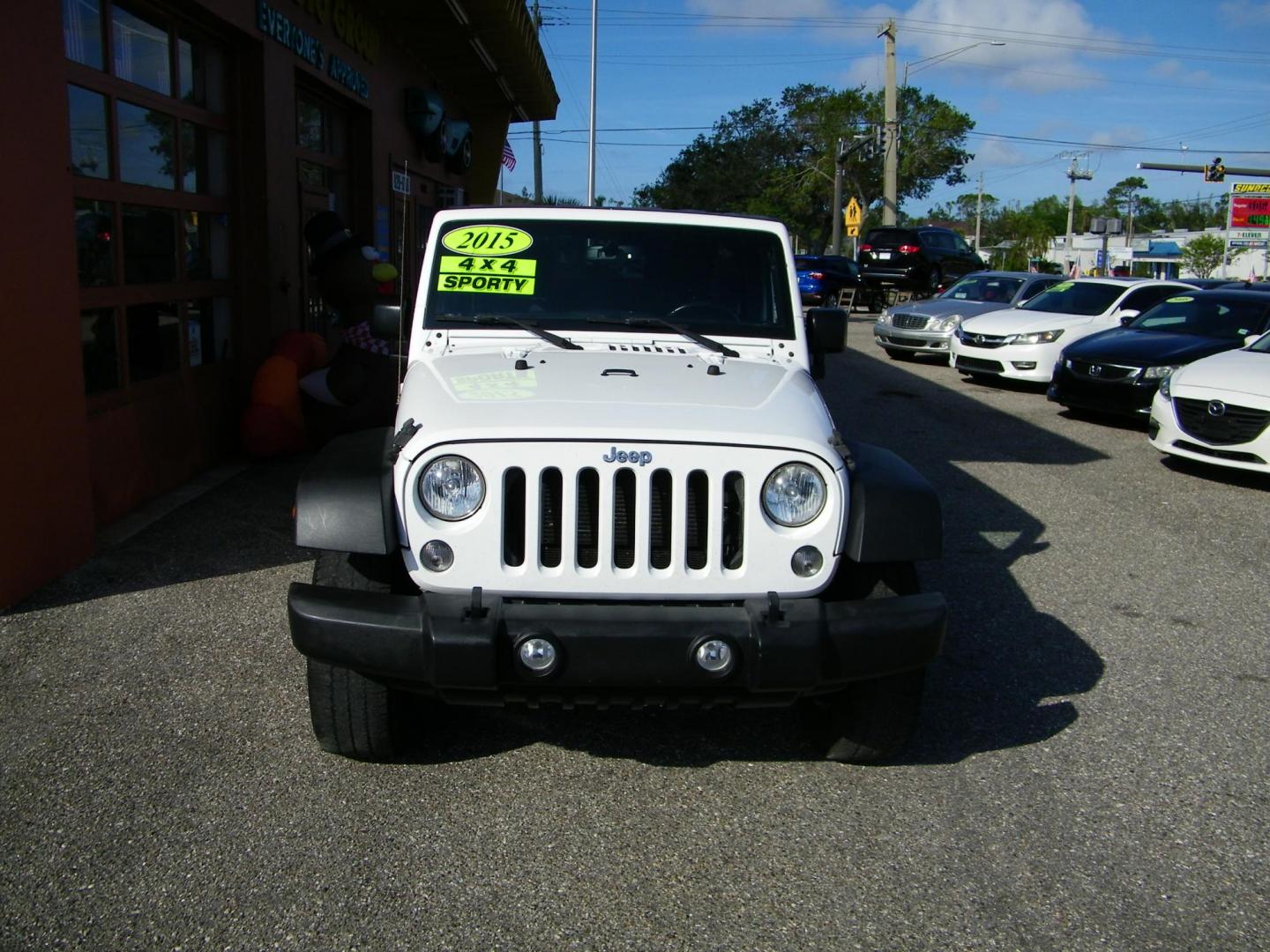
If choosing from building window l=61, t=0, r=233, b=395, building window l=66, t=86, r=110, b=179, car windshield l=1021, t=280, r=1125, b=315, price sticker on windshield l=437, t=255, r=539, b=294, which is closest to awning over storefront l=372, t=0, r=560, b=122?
building window l=61, t=0, r=233, b=395

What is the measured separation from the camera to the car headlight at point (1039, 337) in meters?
13.9

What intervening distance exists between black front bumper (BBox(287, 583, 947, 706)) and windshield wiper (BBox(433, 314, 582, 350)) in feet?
4.56

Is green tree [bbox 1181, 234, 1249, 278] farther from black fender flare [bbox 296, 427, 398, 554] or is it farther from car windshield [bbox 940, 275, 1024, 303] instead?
black fender flare [bbox 296, 427, 398, 554]

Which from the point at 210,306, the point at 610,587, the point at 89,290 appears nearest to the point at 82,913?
the point at 610,587

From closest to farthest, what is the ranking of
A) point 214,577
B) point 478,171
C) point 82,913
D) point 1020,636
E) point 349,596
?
point 82,913, point 349,596, point 1020,636, point 214,577, point 478,171

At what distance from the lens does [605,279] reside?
180 inches

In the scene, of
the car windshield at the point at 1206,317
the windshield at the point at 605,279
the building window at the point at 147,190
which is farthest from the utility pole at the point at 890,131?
the windshield at the point at 605,279

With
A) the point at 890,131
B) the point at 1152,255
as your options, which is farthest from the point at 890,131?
the point at 1152,255

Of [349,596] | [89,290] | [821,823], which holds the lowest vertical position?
[821,823]

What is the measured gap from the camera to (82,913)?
288 centimetres

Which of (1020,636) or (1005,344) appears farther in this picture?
(1005,344)

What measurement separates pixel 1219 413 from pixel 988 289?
9.42m

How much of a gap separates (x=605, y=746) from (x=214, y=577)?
265 centimetres

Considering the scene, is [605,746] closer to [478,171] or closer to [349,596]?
[349,596]
